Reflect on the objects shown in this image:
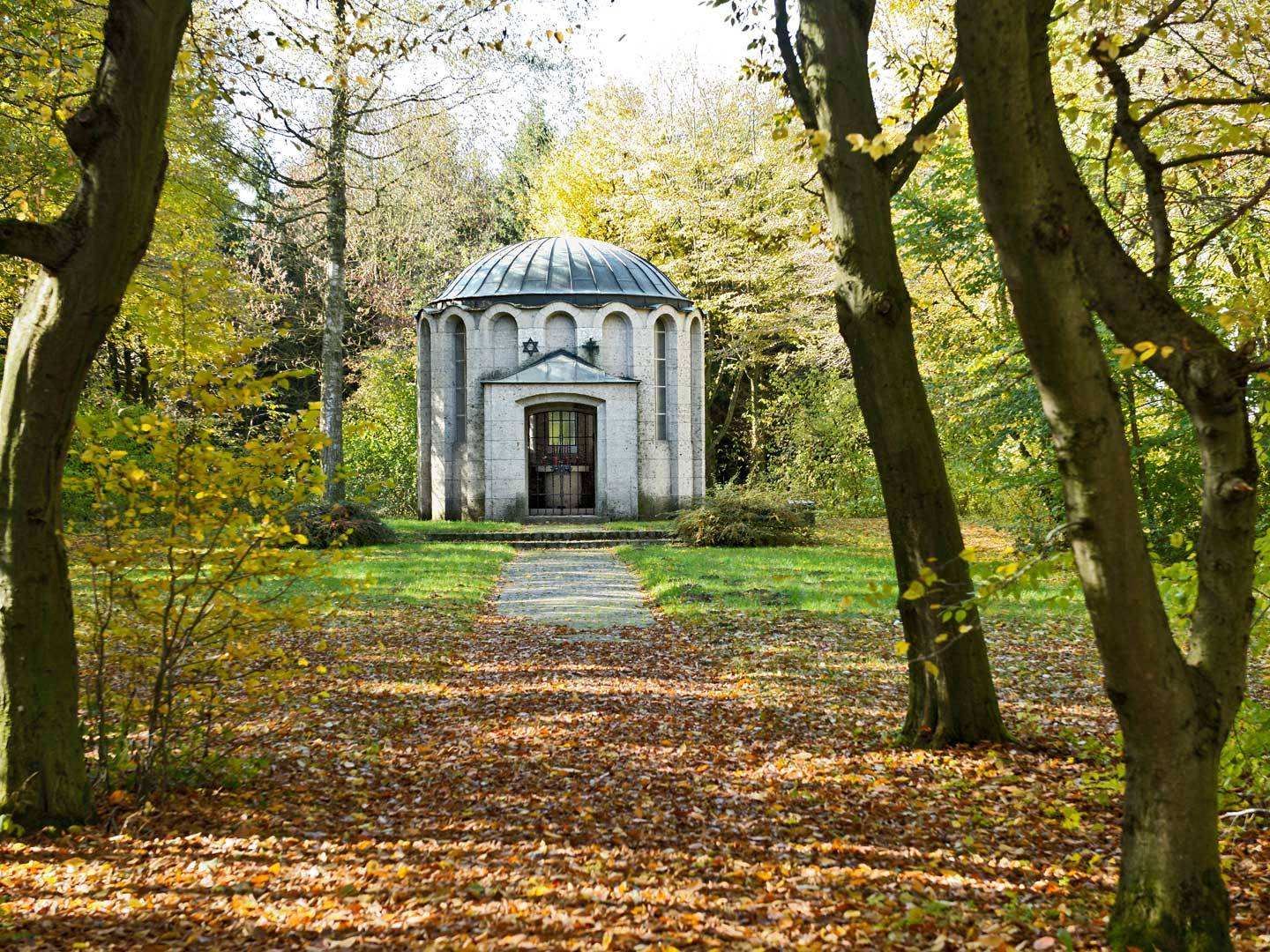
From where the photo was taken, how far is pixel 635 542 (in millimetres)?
19094

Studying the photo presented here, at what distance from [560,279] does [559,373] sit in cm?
228

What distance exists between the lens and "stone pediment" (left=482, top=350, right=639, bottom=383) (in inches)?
838

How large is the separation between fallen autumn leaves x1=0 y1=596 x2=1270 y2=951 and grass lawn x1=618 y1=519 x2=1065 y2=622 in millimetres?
1942

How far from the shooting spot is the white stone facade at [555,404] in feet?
70.6

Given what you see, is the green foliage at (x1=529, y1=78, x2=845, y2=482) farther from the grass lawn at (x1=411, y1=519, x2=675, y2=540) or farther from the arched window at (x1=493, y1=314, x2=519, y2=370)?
the grass lawn at (x1=411, y1=519, x2=675, y2=540)

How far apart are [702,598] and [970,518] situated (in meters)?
14.6

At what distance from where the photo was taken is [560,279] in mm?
22328

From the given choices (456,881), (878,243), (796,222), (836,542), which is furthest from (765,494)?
(456,881)

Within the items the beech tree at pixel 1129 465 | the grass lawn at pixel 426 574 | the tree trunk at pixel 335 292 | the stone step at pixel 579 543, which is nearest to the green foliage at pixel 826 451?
the stone step at pixel 579 543

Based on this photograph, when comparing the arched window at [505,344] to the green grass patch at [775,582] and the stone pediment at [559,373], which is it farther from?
the green grass patch at [775,582]

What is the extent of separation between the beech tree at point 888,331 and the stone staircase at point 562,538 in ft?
44.1

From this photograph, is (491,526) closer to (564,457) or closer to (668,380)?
(564,457)

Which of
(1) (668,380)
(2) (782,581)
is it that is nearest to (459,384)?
(1) (668,380)

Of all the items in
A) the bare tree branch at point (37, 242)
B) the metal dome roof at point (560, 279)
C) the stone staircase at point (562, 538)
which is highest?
the metal dome roof at point (560, 279)
